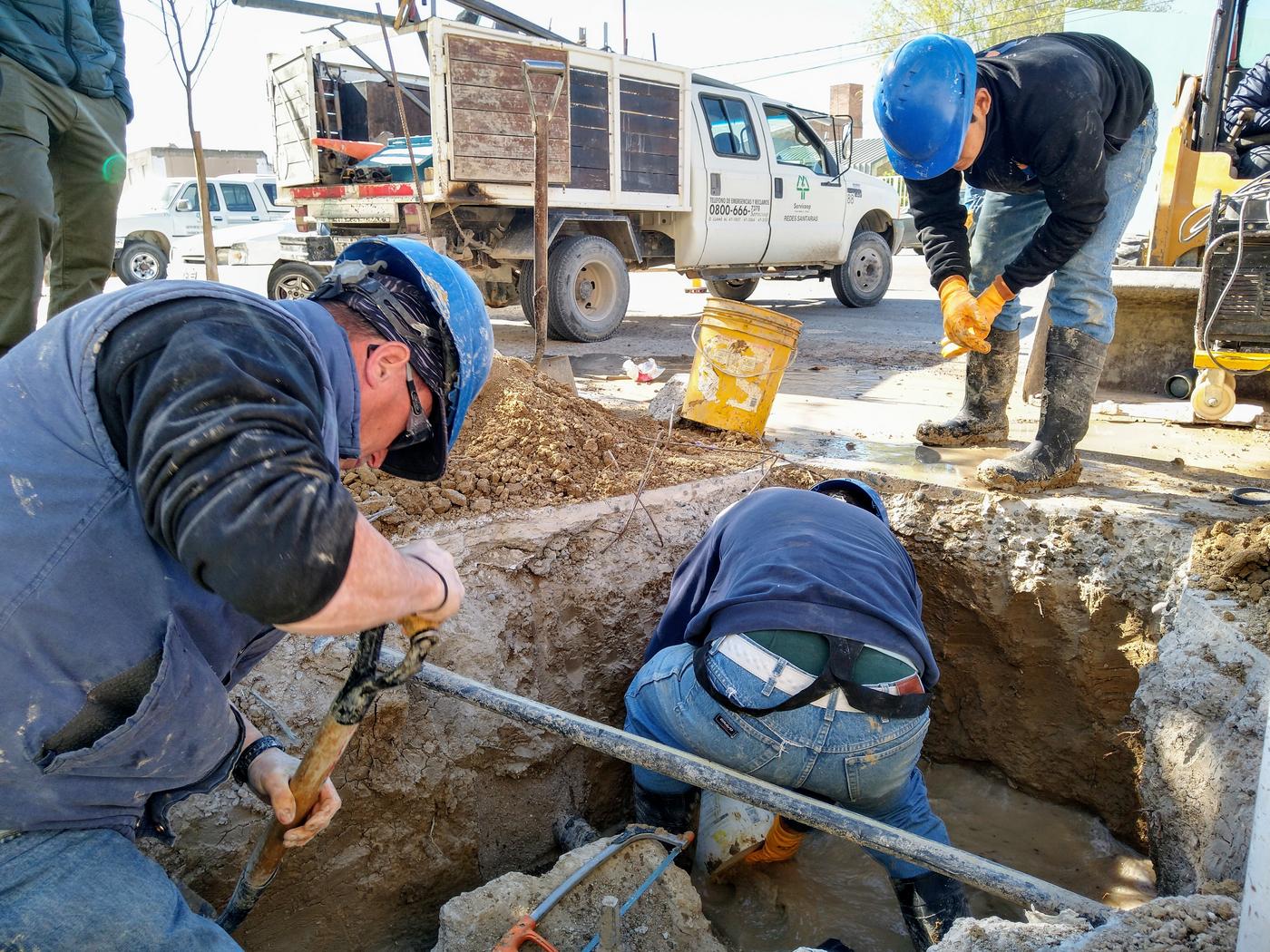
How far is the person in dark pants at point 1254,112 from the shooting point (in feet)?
15.7

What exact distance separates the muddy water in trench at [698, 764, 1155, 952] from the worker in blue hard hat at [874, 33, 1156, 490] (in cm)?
133

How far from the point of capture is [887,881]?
3.16m

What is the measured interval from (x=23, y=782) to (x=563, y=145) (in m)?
6.94

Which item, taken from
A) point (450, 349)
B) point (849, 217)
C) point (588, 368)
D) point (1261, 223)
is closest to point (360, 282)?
point (450, 349)

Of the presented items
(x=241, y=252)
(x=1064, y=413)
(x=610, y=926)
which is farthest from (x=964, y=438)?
(x=241, y=252)

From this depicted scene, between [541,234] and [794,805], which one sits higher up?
[541,234]

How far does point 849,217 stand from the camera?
34.4 feet

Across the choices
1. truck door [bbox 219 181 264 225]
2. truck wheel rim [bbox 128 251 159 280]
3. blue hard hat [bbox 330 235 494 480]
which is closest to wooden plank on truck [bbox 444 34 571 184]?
blue hard hat [bbox 330 235 494 480]

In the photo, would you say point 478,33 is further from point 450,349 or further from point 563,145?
point 450,349

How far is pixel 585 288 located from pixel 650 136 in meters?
1.48

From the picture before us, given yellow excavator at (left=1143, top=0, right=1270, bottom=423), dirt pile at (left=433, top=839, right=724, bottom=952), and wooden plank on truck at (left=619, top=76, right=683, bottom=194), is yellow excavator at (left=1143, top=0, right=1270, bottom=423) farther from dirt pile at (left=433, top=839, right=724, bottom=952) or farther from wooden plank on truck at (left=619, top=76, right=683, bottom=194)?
wooden plank on truck at (left=619, top=76, right=683, bottom=194)

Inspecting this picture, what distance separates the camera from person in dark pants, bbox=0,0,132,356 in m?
3.12

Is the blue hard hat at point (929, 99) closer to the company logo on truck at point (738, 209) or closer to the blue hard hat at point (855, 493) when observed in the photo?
the blue hard hat at point (855, 493)

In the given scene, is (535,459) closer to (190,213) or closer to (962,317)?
(962,317)
